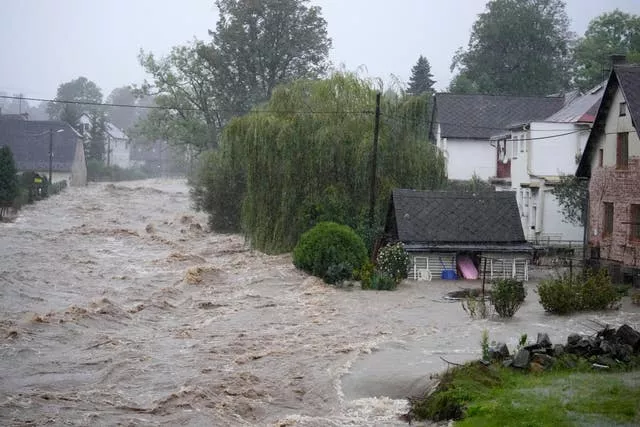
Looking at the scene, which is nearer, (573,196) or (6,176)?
(573,196)

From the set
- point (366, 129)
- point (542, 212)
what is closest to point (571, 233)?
point (542, 212)

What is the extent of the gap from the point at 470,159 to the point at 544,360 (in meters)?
38.3

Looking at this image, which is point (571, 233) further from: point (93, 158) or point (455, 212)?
point (93, 158)

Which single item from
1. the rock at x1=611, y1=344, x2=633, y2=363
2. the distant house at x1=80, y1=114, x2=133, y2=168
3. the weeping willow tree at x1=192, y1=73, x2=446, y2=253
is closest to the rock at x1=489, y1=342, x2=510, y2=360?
the rock at x1=611, y1=344, x2=633, y2=363

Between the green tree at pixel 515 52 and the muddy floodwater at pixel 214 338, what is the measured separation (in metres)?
43.5

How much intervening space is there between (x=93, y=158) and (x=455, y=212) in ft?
290

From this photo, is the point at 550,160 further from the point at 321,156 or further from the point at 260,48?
the point at 260,48

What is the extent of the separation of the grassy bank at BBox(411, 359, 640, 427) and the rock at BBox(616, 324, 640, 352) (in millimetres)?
1104

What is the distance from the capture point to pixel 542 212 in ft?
139

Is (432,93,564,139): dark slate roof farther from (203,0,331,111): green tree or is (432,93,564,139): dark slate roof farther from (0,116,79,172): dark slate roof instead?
(0,116,79,172): dark slate roof

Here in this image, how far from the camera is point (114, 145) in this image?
452 ft

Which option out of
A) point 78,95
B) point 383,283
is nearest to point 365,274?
point 383,283

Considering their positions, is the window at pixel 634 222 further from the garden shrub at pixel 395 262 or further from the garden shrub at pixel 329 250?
the garden shrub at pixel 329 250

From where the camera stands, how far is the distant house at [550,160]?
41.6m
